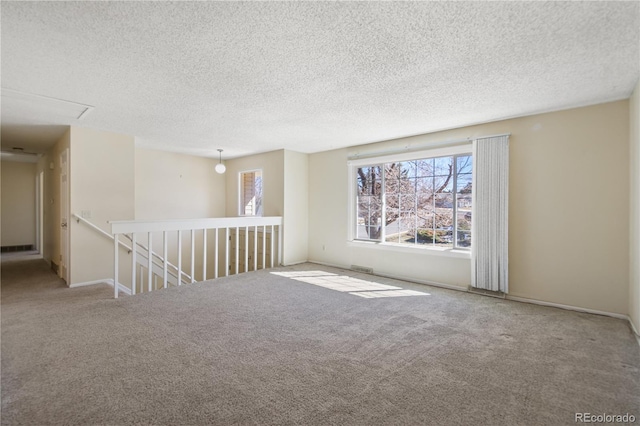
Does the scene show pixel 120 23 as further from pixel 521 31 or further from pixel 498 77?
pixel 498 77

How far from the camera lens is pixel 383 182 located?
17.4ft

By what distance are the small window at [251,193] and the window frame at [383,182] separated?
2320 millimetres

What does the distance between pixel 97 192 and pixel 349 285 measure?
426 centimetres

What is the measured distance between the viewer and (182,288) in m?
4.28

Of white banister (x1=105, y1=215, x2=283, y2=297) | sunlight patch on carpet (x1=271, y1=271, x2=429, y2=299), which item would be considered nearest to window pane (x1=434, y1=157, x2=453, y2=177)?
sunlight patch on carpet (x1=271, y1=271, x2=429, y2=299)

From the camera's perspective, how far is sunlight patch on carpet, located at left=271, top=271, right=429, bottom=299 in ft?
13.5

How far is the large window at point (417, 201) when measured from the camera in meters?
4.40

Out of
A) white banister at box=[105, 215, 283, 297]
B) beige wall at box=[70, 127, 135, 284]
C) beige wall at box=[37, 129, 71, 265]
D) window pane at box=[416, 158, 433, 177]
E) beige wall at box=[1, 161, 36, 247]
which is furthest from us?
beige wall at box=[1, 161, 36, 247]

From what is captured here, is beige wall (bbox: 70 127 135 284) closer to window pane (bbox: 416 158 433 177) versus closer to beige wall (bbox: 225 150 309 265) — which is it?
beige wall (bbox: 225 150 309 265)

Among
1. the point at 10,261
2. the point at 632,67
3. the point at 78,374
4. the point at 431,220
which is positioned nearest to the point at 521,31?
the point at 632,67

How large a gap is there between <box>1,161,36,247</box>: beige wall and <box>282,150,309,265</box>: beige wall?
725 cm

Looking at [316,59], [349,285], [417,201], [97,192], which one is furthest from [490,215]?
[97,192]

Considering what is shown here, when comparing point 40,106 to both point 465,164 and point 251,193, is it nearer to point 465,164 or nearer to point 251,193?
point 251,193

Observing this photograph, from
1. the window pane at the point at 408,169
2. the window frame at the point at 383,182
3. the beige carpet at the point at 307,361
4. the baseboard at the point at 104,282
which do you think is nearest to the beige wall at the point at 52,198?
the baseboard at the point at 104,282
